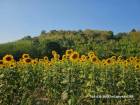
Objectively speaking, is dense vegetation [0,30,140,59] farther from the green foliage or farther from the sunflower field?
the green foliage

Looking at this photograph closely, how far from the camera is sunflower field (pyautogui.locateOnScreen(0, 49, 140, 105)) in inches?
328

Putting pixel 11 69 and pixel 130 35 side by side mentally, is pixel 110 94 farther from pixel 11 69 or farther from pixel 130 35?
pixel 130 35

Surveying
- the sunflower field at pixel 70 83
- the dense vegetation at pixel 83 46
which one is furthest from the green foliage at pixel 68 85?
the dense vegetation at pixel 83 46

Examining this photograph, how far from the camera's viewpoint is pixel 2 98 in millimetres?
7934

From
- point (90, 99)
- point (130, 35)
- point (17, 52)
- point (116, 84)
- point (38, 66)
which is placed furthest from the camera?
point (130, 35)

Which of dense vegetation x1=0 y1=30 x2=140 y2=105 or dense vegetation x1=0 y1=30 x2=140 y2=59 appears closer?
dense vegetation x1=0 y1=30 x2=140 y2=105

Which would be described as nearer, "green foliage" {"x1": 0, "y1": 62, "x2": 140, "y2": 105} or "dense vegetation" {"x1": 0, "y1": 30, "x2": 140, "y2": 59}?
"green foliage" {"x1": 0, "y1": 62, "x2": 140, "y2": 105}

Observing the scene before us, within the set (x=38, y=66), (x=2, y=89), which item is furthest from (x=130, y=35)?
(x=2, y=89)

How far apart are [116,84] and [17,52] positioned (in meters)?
21.2

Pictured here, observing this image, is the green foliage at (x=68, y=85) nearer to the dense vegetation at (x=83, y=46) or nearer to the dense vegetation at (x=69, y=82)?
the dense vegetation at (x=69, y=82)

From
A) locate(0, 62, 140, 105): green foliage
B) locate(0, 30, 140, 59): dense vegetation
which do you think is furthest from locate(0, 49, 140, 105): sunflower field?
locate(0, 30, 140, 59): dense vegetation

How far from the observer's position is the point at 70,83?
28.6 feet

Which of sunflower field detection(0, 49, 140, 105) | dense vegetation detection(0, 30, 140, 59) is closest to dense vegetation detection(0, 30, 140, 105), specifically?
sunflower field detection(0, 49, 140, 105)

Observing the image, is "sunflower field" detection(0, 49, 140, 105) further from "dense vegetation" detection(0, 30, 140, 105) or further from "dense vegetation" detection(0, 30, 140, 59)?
"dense vegetation" detection(0, 30, 140, 59)
